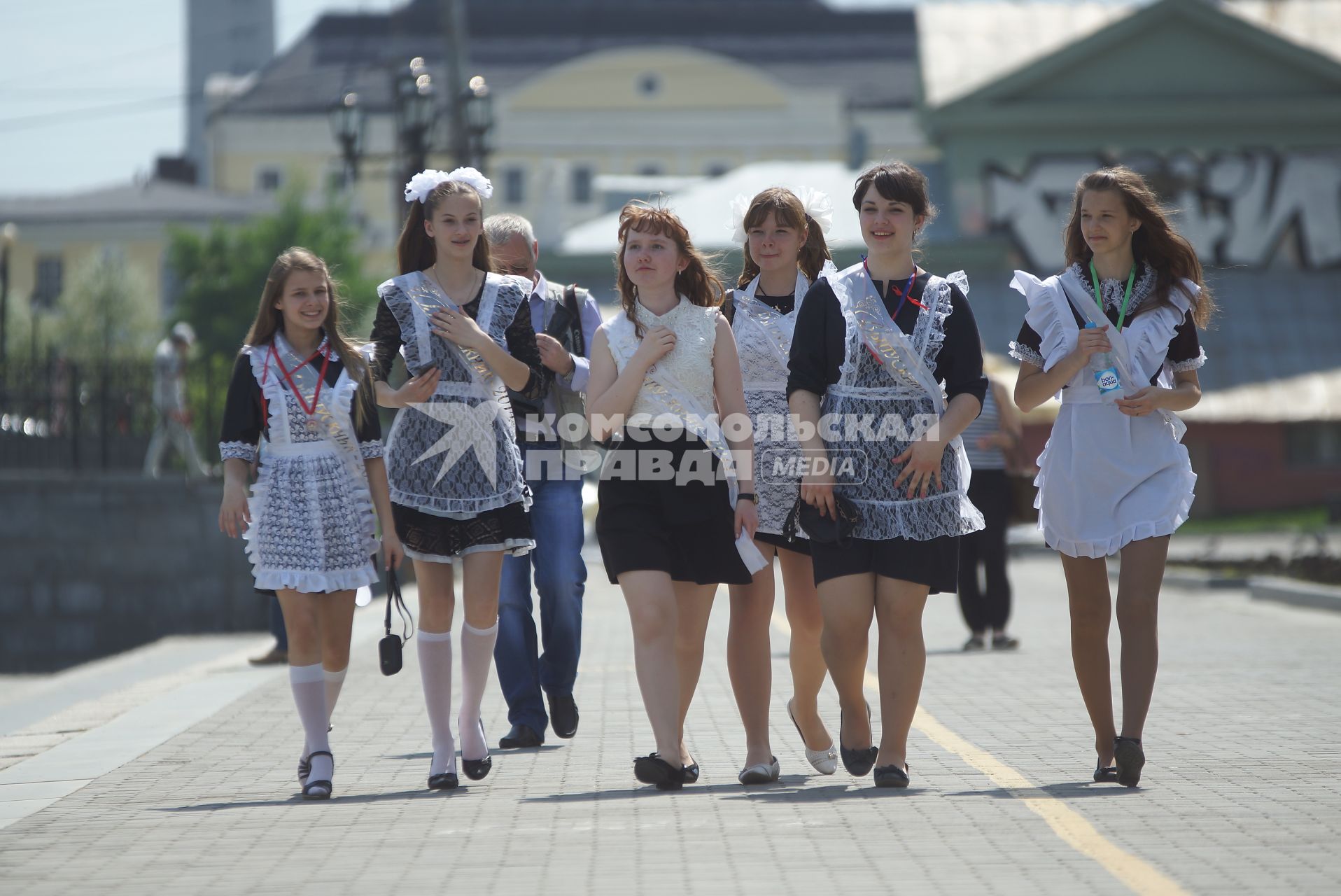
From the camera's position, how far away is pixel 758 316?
713 centimetres

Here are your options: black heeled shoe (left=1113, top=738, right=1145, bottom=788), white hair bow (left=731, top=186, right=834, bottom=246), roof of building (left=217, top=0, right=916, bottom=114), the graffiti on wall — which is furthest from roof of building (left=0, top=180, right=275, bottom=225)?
black heeled shoe (left=1113, top=738, right=1145, bottom=788)

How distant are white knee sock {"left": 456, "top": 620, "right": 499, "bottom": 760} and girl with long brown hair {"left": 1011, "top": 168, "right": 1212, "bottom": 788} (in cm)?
205

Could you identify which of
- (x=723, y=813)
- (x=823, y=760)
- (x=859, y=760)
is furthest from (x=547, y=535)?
(x=723, y=813)

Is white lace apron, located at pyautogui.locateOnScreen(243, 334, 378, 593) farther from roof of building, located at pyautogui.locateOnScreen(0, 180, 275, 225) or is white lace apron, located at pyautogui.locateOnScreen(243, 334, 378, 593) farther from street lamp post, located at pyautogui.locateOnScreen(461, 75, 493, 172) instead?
roof of building, located at pyautogui.locateOnScreen(0, 180, 275, 225)

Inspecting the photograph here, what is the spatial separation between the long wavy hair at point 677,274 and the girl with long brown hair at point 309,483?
1002 millimetres

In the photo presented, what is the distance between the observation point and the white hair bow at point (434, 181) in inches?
273

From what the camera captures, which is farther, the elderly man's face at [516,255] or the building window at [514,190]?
the building window at [514,190]

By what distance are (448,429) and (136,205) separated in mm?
74375

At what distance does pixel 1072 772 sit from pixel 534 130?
7099 centimetres

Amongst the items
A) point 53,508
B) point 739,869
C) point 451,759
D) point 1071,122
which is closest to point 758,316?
point 451,759

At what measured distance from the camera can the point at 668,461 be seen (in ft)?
21.5

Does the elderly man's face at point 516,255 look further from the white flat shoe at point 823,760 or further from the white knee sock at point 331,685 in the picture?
the white flat shoe at point 823,760

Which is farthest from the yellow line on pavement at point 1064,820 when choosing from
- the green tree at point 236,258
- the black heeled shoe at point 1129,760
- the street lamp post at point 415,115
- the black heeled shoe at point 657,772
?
the green tree at point 236,258

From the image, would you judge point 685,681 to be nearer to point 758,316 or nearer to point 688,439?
point 688,439
